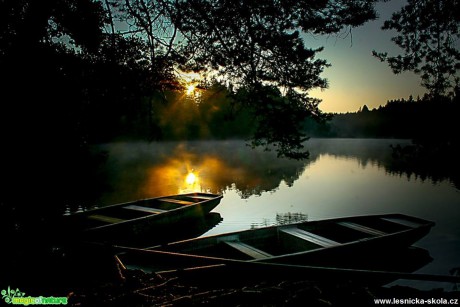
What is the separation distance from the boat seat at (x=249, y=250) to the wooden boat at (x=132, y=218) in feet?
10.4

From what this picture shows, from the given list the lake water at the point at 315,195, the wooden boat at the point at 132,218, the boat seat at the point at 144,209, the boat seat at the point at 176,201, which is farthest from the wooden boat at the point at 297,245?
the boat seat at the point at 176,201

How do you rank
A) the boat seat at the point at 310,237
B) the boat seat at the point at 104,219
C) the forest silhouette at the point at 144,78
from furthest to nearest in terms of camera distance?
1. the boat seat at the point at 104,219
2. the boat seat at the point at 310,237
3. the forest silhouette at the point at 144,78

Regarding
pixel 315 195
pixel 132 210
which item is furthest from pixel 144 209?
Result: pixel 315 195

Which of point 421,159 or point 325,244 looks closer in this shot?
point 421,159

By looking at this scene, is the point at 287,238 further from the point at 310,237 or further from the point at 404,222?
the point at 404,222

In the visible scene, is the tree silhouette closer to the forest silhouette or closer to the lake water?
the forest silhouette

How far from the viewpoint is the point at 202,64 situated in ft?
22.7

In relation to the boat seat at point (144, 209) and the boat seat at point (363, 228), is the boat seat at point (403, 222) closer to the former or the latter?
the boat seat at point (363, 228)

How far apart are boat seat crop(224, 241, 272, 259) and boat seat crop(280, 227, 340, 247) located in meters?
1.26

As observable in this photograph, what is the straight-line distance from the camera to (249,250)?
6293mm

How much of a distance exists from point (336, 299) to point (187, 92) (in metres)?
5.35

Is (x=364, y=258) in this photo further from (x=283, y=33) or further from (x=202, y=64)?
(x=202, y=64)

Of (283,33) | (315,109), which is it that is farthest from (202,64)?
(315,109)

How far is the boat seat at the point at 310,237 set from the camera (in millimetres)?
6570
